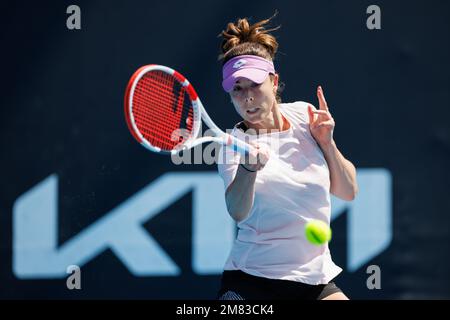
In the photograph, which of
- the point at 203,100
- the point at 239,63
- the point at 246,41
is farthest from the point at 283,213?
the point at 203,100

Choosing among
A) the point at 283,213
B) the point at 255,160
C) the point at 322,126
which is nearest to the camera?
the point at 255,160

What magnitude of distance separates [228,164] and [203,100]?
5.28 feet

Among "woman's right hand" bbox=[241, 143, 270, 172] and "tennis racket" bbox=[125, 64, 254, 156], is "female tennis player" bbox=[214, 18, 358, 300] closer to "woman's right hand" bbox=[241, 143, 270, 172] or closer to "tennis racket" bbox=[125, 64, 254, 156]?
"woman's right hand" bbox=[241, 143, 270, 172]

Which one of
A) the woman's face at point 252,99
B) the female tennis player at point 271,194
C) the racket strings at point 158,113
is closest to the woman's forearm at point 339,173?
the female tennis player at point 271,194

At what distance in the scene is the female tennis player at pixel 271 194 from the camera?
269cm

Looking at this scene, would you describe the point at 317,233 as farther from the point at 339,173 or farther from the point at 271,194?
the point at 339,173

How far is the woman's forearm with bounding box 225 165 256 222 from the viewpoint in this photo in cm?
260

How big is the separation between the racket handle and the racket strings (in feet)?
0.66

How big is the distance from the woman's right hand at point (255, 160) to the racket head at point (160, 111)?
0.25 meters

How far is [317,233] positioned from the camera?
2631mm

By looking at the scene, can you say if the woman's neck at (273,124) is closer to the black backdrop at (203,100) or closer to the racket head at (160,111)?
the racket head at (160,111)

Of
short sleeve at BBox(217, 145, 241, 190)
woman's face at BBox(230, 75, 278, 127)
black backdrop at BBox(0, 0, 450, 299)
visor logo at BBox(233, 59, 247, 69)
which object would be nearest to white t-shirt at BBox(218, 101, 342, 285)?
short sleeve at BBox(217, 145, 241, 190)

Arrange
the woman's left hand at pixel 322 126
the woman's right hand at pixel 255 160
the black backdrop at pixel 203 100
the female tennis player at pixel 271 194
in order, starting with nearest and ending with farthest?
the woman's right hand at pixel 255 160 → the female tennis player at pixel 271 194 → the woman's left hand at pixel 322 126 → the black backdrop at pixel 203 100

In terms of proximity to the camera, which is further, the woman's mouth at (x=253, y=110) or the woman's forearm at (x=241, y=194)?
the woman's mouth at (x=253, y=110)
